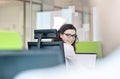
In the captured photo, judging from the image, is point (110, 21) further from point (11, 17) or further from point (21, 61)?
point (21, 61)

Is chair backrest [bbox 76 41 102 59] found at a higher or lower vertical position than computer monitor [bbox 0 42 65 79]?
lower

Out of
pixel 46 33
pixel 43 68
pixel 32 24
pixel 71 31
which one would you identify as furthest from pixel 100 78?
pixel 32 24

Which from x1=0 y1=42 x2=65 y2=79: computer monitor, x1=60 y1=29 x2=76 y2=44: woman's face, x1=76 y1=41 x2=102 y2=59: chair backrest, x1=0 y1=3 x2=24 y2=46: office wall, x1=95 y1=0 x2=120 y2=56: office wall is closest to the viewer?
x1=0 y1=42 x2=65 y2=79: computer monitor

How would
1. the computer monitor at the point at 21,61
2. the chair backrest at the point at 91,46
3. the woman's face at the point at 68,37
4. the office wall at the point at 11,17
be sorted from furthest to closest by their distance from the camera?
the office wall at the point at 11,17, the chair backrest at the point at 91,46, the woman's face at the point at 68,37, the computer monitor at the point at 21,61

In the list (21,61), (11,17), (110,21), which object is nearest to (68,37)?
(21,61)

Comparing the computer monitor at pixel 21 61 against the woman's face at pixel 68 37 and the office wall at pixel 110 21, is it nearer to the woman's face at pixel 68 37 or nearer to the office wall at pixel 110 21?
the woman's face at pixel 68 37

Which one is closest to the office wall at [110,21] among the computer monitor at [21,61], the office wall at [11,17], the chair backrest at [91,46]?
the chair backrest at [91,46]

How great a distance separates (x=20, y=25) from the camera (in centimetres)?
609

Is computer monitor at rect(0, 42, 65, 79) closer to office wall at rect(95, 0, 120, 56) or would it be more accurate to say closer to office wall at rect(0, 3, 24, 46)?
office wall at rect(95, 0, 120, 56)

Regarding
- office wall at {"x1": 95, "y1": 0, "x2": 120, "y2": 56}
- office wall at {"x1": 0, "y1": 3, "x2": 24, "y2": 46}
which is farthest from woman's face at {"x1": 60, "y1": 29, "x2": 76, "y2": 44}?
office wall at {"x1": 0, "y1": 3, "x2": 24, "y2": 46}

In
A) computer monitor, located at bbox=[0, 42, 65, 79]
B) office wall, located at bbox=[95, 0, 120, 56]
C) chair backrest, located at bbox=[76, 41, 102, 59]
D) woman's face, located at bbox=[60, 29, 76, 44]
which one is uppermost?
office wall, located at bbox=[95, 0, 120, 56]

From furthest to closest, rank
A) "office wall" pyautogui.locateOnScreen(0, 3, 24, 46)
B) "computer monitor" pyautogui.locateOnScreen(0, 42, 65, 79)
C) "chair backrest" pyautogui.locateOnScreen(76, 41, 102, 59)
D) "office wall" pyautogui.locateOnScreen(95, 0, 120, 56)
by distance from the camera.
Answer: "office wall" pyautogui.locateOnScreen(0, 3, 24, 46)
"chair backrest" pyautogui.locateOnScreen(76, 41, 102, 59)
"office wall" pyautogui.locateOnScreen(95, 0, 120, 56)
"computer monitor" pyautogui.locateOnScreen(0, 42, 65, 79)

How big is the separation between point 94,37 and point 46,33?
3824mm

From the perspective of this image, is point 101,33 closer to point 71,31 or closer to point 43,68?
point 71,31
